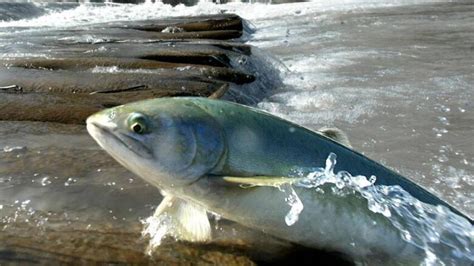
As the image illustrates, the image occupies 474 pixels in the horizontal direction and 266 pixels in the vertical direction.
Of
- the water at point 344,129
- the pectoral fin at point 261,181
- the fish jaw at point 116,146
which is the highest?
the fish jaw at point 116,146

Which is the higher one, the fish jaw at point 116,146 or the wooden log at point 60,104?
the fish jaw at point 116,146

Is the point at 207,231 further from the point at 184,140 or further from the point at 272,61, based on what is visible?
the point at 272,61

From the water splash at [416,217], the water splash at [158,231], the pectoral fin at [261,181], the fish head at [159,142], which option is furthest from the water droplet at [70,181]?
the water splash at [416,217]

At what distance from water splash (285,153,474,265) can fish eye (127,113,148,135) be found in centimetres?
55

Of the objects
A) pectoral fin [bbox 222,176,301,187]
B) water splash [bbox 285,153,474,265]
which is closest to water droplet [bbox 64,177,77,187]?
pectoral fin [bbox 222,176,301,187]

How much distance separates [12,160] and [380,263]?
6.60 ft

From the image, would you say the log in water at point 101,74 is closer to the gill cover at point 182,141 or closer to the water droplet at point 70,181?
the water droplet at point 70,181

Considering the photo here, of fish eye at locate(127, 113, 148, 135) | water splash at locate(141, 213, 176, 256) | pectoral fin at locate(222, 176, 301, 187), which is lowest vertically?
water splash at locate(141, 213, 176, 256)

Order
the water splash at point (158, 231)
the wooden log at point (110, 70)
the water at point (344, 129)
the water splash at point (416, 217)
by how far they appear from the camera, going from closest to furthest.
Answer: the water splash at point (416, 217), the water splash at point (158, 231), the water at point (344, 129), the wooden log at point (110, 70)

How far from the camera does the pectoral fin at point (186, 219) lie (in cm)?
194

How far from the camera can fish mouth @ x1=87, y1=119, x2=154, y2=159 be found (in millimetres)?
1740

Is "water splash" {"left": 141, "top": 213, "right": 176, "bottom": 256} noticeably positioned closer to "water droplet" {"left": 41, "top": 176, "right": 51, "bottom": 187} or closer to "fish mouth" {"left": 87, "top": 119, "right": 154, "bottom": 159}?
"fish mouth" {"left": 87, "top": 119, "right": 154, "bottom": 159}

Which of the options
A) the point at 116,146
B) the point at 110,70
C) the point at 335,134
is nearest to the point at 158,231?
the point at 116,146

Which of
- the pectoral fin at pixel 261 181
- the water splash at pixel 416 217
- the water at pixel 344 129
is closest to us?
the pectoral fin at pixel 261 181
